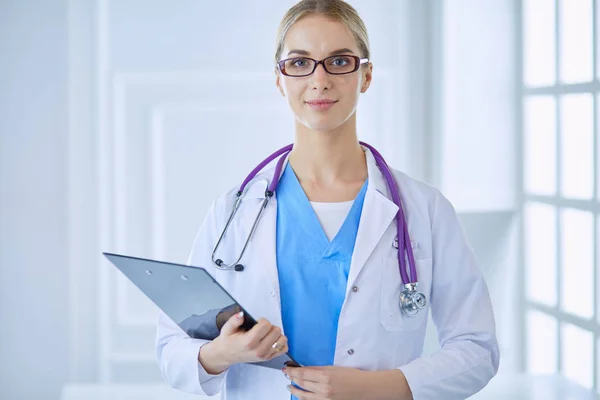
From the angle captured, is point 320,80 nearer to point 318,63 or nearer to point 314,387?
point 318,63

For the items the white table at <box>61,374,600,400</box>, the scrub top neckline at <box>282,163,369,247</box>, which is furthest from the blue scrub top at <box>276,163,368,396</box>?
the white table at <box>61,374,600,400</box>

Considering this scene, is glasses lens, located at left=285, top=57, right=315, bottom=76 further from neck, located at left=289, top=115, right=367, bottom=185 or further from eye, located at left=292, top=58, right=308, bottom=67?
neck, located at left=289, top=115, right=367, bottom=185

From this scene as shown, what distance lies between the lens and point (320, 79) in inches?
54.0

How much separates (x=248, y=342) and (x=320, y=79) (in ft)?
1.50

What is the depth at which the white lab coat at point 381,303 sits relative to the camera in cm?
138

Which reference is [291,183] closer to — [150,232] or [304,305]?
[304,305]

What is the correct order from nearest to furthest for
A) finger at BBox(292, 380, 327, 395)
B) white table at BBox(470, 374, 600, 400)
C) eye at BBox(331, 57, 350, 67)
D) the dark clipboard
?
the dark clipboard → finger at BBox(292, 380, 327, 395) → eye at BBox(331, 57, 350, 67) → white table at BBox(470, 374, 600, 400)

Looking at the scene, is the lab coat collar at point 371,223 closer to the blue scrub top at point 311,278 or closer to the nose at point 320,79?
the blue scrub top at point 311,278

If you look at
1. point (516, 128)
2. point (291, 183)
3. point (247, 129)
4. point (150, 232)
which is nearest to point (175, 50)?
point (247, 129)

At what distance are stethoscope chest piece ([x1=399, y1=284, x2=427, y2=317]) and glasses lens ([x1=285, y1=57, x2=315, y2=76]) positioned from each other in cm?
41

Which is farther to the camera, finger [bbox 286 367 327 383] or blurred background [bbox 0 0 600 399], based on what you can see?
blurred background [bbox 0 0 600 399]

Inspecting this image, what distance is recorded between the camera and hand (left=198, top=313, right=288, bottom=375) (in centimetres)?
125

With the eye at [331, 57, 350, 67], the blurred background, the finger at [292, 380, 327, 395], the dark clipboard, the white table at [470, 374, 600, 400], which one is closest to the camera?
the dark clipboard

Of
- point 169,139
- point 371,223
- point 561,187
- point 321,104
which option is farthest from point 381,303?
point 169,139
